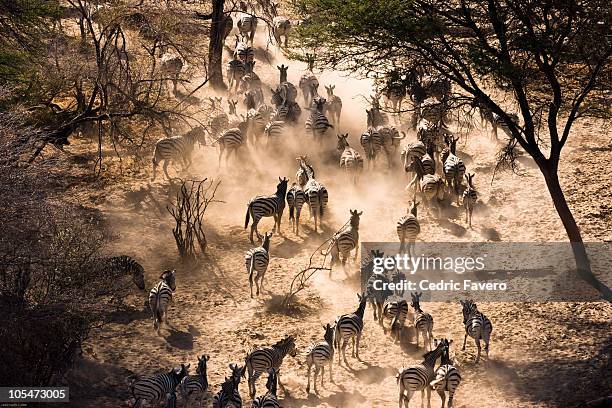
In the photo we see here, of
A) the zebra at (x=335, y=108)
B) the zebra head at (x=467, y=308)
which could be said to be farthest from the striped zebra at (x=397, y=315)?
the zebra at (x=335, y=108)

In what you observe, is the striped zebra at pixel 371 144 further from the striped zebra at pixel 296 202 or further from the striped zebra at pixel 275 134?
the striped zebra at pixel 296 202

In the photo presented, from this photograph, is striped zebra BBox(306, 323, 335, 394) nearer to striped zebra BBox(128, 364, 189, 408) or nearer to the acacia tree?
striped zebra BBox(128, 364, 189, 408)

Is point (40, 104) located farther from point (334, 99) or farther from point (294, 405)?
point (294, 405)

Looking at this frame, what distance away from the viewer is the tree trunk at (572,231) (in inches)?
789

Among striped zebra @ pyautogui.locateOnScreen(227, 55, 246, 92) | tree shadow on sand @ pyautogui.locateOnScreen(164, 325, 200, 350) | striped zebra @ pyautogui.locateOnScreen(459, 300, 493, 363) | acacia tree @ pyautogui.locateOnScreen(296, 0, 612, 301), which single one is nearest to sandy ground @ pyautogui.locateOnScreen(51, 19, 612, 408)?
tree shadow on sand @ pyautogui.locateOnScreen(164, 325, 200, 350)

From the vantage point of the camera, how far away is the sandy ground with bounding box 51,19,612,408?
55.3 feet

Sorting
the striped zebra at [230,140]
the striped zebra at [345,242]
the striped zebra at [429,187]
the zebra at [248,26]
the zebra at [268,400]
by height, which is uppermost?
the zebra at [248,26]

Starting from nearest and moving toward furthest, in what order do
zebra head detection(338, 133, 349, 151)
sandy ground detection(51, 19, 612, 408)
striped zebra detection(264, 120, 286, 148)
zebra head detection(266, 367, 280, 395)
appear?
1. zebra head detection(266, 367, 280, 395)
2. sandy ground detection(51, 19, 612, 408)
3. zebra head detection(338, 133, 349, 151)
4. striped zebra detection(264, 120, 286, 148)

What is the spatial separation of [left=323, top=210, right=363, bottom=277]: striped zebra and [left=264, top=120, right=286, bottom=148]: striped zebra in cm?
671

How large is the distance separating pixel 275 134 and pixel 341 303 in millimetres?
8810

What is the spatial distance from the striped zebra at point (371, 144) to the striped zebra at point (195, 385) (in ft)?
40.4

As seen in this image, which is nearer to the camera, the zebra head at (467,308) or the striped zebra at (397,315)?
the zebra head at (467,308)

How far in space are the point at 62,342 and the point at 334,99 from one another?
54.2 feet

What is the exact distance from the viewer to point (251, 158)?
27719 mm
